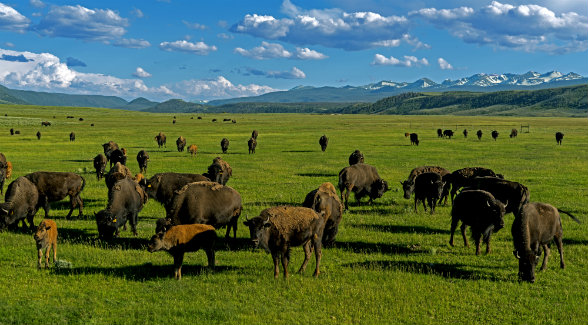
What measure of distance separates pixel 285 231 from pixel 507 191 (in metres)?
9.01

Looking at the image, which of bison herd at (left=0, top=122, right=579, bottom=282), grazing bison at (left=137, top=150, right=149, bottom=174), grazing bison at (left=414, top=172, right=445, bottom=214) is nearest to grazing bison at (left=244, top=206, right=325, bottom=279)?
bison herd at (left=0, top=122, right=579, bottom=282)

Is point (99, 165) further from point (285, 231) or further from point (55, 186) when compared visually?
point (285, 231)

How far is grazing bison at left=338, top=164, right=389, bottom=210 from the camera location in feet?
64.3

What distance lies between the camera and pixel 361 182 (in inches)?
796

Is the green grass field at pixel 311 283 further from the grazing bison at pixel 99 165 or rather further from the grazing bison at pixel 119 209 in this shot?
the grazing bison at pixel 99 165

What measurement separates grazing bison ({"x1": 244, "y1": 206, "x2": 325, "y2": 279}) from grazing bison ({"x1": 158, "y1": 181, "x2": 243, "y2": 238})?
121 inches

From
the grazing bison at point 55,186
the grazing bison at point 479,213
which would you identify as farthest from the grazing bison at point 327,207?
the grazing bison at point 55,186

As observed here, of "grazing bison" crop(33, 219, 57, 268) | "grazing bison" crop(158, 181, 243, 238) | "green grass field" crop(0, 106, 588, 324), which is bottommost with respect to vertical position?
"green grass field" crop(0, 106, 588, 324)

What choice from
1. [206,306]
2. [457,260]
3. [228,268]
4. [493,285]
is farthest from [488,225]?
[206,306]

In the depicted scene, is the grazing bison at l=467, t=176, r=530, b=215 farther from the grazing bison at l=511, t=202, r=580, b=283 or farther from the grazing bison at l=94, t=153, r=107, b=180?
the grazing bison at l=94, t=153, r=107, b=180

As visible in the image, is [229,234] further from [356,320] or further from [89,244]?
[356,320]

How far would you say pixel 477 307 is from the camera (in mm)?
9141

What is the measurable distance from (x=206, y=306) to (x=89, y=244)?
19.7 ft

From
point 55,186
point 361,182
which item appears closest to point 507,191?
point 361,182
